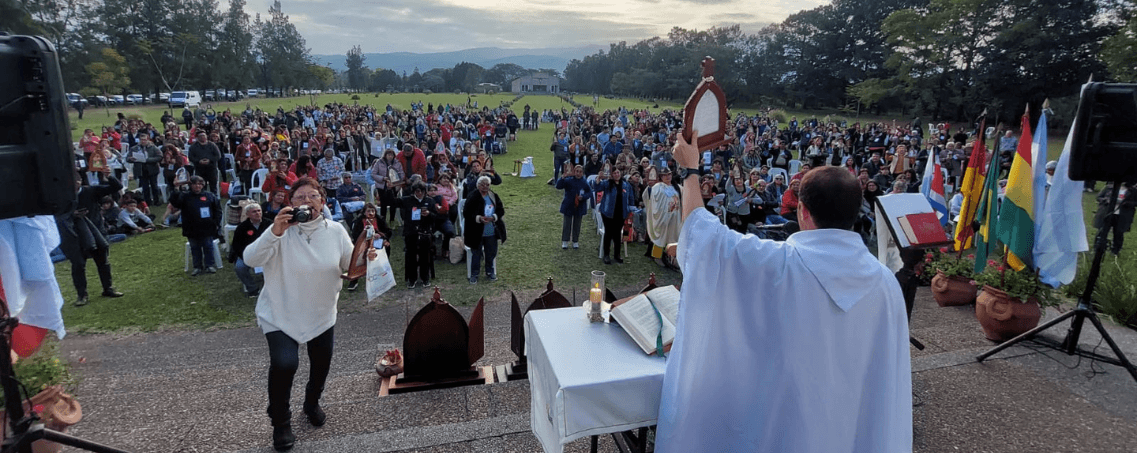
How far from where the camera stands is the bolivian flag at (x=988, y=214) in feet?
20.2

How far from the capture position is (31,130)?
248 centimetres

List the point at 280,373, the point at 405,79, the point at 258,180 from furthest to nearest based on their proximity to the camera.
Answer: the point at 405,79 < the point at 258,180 < the point at 280,373

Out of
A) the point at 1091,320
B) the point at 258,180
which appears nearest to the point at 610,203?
Answer: the point at 1091,320

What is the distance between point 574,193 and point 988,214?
5.42 meters

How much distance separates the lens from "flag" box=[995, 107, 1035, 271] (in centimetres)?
578

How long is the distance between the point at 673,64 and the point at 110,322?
79575 mm

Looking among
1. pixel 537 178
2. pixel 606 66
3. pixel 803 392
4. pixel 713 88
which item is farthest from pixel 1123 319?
pixel 606 66

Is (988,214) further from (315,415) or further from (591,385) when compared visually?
(315,415)

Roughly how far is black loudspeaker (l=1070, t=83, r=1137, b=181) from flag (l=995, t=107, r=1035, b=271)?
6.01ft

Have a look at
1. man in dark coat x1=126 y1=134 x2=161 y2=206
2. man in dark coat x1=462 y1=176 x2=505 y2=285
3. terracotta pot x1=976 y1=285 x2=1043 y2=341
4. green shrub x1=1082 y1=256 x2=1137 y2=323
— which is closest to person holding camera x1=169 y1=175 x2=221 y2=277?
man in dark coat x1=462 y1=176 x2=505 y2=285

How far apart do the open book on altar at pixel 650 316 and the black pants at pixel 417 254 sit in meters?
5.36

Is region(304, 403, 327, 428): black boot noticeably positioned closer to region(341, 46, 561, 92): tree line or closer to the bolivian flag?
the bolivian flag

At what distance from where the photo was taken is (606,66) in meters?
111

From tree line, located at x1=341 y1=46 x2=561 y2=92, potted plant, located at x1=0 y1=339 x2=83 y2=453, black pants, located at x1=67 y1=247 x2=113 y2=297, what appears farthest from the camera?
tree line, located at x1=341 y1=46 x2=561 y2=92
